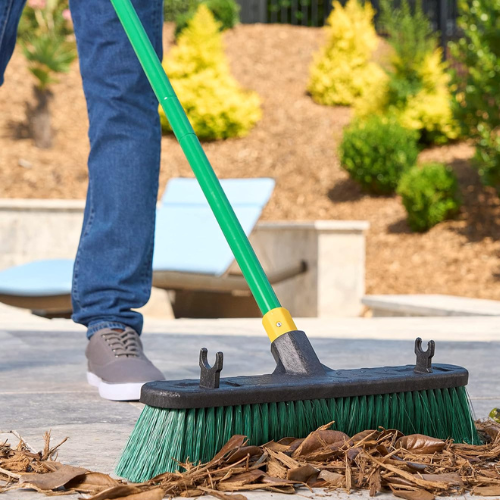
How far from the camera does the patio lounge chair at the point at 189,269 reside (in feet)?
16.9

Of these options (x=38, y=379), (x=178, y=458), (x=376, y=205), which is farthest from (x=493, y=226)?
(x=178, y=458)

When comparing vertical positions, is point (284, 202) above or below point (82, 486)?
above

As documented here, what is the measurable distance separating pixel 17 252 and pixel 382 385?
6070 mm

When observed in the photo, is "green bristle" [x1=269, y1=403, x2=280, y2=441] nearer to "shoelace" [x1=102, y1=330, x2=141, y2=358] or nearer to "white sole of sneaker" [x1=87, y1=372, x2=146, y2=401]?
"white sole of sneaker" [x1=87, y1=372, x2=146, y2=401]

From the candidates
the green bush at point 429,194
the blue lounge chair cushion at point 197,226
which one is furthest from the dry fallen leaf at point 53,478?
the green bush at point 429,194

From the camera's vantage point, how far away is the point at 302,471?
1126 mm

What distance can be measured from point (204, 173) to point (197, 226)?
4.82m

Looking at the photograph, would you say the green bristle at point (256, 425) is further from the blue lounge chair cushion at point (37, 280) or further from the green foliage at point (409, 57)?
the green foliage at point (409, 57)

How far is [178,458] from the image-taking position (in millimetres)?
1153

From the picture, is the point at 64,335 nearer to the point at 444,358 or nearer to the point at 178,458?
the point at 444,358

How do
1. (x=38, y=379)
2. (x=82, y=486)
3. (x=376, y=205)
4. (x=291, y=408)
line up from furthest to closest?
1. (x=376, y=205)
2. (x=38, y=379)
3. (x=291, y=408)
4. (x=82, y=486)

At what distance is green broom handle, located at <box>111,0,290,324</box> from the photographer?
1.42 m

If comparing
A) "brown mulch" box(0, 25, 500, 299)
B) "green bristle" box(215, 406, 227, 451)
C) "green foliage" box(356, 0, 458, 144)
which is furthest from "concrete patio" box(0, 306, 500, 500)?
"green foliage" box(356, 0, 458, 144)

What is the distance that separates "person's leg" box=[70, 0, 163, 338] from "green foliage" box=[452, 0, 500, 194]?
258 inches
